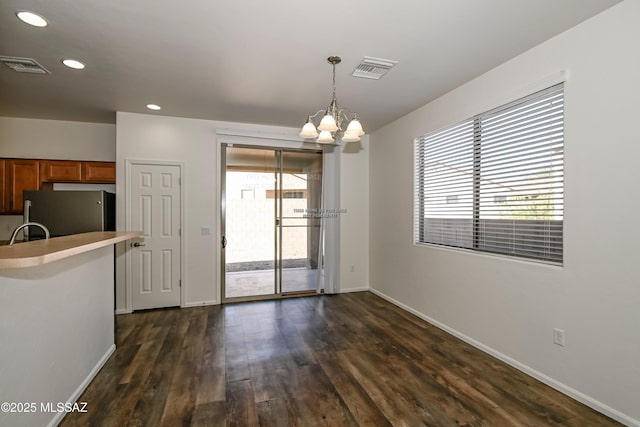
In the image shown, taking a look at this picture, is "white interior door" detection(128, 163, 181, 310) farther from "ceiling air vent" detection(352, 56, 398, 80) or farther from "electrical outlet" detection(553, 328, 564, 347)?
"electrical outlet" detection(553, 328, 564, 347)

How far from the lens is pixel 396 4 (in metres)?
1.96

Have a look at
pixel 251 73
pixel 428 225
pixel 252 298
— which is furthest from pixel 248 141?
pixel 428 225

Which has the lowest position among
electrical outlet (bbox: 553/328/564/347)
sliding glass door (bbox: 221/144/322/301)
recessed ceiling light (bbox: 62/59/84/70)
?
electrical outlet (bbox: 553/328/564/347)

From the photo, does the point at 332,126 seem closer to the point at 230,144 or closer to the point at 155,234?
the point at 230,144

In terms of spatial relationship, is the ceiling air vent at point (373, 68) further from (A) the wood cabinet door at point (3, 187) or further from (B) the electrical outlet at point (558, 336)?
(A) the wood cabinet door at point (3, 187)

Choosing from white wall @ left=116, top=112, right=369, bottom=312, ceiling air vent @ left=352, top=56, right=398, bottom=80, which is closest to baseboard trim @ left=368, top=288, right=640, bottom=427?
ceiling air vent @ left=352, top=56, right=398, bottom=80

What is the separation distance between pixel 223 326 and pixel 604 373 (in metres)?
3.55

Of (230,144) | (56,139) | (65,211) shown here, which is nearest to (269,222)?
(230,144)

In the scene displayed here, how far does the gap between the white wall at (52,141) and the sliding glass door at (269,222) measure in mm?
1985

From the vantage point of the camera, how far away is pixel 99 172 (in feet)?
14.3

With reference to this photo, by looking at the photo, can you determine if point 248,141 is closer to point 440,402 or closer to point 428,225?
point 428,225

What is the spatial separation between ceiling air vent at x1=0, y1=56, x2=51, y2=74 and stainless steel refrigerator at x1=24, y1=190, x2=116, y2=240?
1.39 m

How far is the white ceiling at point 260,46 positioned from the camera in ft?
6.57

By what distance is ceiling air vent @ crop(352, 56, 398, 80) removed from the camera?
266 centimetres
